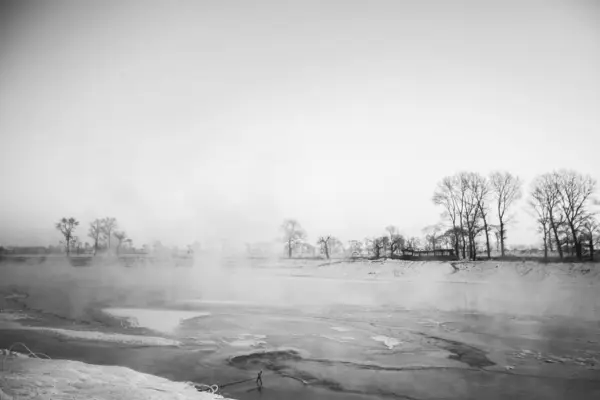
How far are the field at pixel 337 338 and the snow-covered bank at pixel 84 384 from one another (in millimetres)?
656

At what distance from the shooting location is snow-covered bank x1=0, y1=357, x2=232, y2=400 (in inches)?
251

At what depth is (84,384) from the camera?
6.89 metres

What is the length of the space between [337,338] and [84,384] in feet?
23.6

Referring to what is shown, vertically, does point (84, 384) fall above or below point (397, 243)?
below

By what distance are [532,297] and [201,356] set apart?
20623 mm

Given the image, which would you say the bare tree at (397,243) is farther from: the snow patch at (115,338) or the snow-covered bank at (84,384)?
the snow-covered bank at (84,384)

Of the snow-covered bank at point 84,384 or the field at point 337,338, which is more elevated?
the snow-covered bank at point 84,384

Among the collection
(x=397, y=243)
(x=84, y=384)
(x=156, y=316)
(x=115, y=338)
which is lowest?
(x=156, y=316)

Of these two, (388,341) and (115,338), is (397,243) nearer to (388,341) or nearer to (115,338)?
(388,341)

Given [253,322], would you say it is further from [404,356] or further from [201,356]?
[404,356]

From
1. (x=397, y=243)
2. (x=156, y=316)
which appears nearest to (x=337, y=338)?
(x=156, y=316)

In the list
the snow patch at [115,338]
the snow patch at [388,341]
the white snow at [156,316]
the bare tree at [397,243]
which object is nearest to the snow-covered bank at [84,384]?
the snow patch at [115,338]

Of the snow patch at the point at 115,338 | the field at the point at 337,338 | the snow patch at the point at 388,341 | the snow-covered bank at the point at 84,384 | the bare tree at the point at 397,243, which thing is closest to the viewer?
the snow-covered bank at the point at 84,384

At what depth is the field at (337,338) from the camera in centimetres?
753
